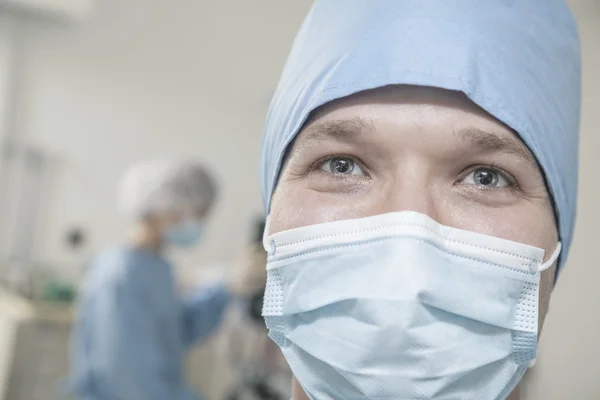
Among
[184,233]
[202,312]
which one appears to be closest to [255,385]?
[202,312]

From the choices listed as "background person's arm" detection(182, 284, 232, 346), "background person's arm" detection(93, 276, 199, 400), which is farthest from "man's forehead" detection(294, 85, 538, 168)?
"background person's arm" detection(182, 284, 232, 346)

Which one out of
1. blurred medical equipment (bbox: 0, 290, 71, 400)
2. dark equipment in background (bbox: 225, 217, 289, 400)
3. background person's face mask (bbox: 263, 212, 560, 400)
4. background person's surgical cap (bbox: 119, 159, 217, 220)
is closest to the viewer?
background person's face mask (bbox: 263, 212, 560, 400)

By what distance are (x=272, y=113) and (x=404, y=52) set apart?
0.76 feet

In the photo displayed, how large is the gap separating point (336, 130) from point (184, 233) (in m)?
1.50

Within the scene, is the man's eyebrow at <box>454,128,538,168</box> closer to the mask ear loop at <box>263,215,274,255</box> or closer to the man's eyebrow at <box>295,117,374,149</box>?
the man's eyebrow at <box>295,117,374,149</box>

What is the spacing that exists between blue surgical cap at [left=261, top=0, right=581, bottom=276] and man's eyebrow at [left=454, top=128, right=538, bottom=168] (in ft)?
0.03

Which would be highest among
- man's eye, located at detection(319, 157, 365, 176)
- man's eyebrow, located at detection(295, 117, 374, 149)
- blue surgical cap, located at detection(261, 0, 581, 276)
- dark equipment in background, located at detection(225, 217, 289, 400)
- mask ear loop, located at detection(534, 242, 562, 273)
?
blue surgical cap, located at detection(261, 0, 581, 276)

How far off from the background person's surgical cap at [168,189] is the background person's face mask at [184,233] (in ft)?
0.16

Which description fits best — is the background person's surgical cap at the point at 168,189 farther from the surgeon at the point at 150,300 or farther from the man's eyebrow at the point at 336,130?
the man's eyebrow at the point at 336,130

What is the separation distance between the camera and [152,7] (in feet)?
10.9

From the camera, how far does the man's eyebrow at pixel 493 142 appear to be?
2.34 feet

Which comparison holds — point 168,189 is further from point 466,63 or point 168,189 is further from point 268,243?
point 466,63

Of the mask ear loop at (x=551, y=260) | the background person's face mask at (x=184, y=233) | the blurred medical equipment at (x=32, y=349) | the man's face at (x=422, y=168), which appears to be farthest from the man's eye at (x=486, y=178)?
the blurred medical equipment at (x=32, y=349)

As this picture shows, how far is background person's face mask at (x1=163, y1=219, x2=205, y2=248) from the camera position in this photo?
7.04 ft
